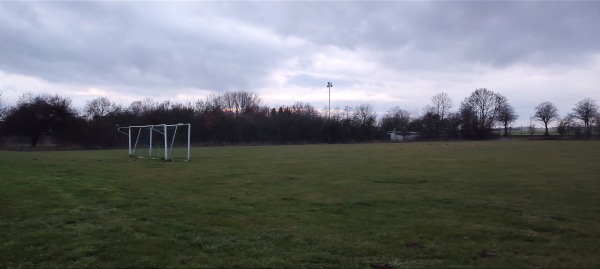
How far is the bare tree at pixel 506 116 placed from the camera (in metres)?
97.2

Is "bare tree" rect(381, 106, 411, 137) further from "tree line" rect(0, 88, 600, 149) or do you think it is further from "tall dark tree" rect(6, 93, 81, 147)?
"tall dark tree" rect(6, 93, 81, 147)

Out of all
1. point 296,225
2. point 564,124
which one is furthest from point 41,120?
point 564,124

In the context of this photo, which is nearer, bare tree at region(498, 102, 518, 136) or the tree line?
the tree line

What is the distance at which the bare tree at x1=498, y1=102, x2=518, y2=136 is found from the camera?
319 ft

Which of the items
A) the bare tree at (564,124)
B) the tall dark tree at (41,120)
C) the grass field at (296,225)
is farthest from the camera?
the bare tree at (564,124)

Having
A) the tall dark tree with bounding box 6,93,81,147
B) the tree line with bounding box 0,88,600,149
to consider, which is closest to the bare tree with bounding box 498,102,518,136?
the tree line with bounding box 0,88,600,149

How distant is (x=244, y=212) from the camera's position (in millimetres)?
9180

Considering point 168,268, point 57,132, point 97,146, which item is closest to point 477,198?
point 168,268

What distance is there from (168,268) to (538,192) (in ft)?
35.5

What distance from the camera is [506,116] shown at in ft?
319

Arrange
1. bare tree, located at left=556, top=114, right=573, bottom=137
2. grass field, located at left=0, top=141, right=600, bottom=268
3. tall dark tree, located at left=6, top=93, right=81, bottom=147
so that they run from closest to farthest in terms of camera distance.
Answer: grass field, located at left=0, top=141, right=600, bottom=268 < tall dark tree, located at left=6, top=93, right=81, bottom=147 < bare tree, located at left=556, top=114, right=573, bottom=137

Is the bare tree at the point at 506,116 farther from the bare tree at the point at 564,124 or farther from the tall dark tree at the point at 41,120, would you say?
the tall dark tree at the point at 41,120

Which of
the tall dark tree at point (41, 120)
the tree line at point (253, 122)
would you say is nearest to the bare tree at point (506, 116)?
the tree line at point (253, 122)

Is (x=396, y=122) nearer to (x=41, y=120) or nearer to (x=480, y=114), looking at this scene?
(x=480, y=114)
